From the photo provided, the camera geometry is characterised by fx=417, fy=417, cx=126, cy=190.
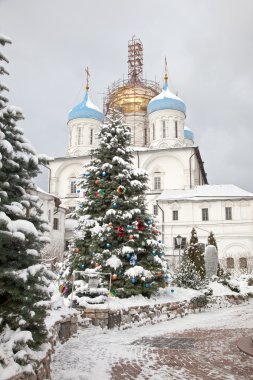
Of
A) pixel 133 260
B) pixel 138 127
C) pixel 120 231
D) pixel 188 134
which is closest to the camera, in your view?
pixel 133 260

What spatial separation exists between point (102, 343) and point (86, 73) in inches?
2010

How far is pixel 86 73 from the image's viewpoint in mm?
56438

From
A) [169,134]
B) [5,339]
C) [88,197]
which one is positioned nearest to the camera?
[5,339]

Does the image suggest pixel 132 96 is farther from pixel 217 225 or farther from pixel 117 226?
pixel 117 226

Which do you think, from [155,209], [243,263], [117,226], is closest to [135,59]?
[155,209]

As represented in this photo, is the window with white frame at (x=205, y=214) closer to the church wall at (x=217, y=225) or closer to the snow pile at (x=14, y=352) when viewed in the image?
the church wall at (x=217, y=225)

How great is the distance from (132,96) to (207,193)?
60.8 ft

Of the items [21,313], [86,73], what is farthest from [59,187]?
[21,313]

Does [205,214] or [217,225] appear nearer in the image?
[217,225]

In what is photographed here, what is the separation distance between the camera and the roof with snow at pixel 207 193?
3991 centimetres

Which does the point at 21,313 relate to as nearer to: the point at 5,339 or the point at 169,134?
the point at 5,339

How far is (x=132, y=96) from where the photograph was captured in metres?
52.9

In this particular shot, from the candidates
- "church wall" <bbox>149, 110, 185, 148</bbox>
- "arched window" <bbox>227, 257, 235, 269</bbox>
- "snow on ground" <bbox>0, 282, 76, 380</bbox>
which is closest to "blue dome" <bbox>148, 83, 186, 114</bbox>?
"church wall" <bbox>149, 110, 185, 148</bbox>

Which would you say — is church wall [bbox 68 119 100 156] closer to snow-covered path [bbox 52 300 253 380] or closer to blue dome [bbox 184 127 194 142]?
blue dome [bbox 184 127 194 142]
